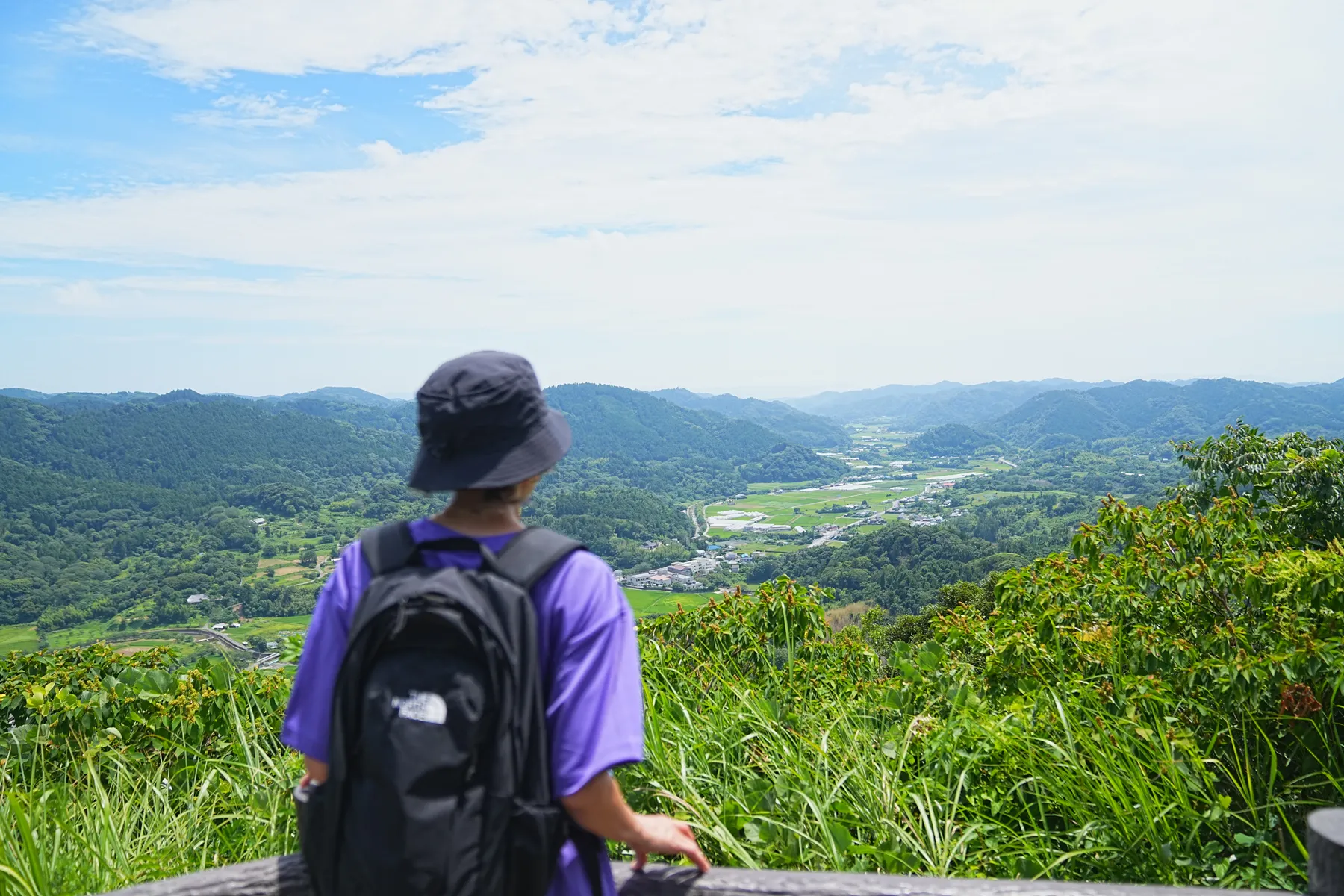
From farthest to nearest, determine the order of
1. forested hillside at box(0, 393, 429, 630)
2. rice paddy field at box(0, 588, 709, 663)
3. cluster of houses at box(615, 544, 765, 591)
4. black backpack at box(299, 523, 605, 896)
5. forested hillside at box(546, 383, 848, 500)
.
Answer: forested hillside at box(546, 383, 848, 500) < forested hillside at box(0, 393, 429, 630) < cluster of houses at box(615, 544, 765, 591) < rice paddy field at box(0, 588, 709, 663) < black backpack at box(299, 523, 605, 896)

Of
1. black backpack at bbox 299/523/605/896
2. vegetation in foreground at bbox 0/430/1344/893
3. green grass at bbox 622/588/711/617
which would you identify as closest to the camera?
black backpack at bbox 299/523/605/896

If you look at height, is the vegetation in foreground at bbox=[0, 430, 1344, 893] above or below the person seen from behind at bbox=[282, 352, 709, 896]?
below

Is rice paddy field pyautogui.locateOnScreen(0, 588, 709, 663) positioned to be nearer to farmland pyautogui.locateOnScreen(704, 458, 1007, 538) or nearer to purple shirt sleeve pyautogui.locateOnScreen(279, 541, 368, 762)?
farmland pyautogui.locateOnScreen(704, 458, 1007, 538)

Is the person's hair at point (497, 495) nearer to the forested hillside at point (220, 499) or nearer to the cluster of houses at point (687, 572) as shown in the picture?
the forested hillside at point (220, 499)

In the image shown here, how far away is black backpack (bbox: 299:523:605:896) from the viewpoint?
3.37ft

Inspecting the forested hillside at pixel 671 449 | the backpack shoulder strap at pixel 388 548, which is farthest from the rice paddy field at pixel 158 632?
the forested hillside at pixel 671 449

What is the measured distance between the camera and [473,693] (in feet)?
3.43

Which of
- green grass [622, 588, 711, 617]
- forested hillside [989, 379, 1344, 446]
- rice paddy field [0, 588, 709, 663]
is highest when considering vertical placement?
forested hillside [989, 379, 1344, 446]

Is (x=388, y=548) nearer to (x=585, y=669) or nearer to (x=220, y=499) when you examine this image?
(x=585, y=669)

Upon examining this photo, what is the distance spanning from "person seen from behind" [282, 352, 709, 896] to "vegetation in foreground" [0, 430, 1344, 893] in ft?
3.22

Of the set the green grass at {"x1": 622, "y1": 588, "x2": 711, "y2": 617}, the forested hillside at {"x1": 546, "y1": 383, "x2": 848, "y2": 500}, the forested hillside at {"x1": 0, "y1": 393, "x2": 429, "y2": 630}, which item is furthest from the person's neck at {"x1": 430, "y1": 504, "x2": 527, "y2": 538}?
the forested hillside at {"x1": 546, "y1": 383, "x2": 848, "y2": 500}

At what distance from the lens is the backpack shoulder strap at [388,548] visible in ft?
3.83

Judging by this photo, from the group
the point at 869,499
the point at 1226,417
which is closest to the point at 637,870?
the point at 869,499

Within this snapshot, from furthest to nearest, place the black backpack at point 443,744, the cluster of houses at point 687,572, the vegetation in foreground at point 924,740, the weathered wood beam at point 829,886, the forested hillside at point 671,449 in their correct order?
the forested hillside at point 671,449 < the cluster of houses at point 687,572 < the vegetation in foreground at point 924,740 < the weathered wood beam at point 829,886 < the black backpack at point 443,744
